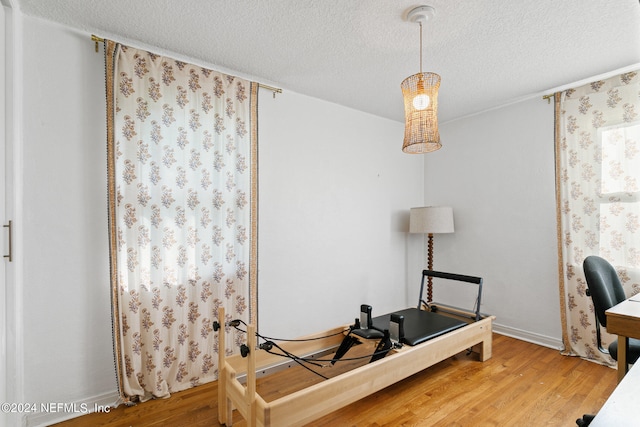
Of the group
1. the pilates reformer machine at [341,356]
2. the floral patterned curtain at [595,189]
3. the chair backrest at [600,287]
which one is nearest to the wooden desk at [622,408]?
the chair backrest at [600,287]

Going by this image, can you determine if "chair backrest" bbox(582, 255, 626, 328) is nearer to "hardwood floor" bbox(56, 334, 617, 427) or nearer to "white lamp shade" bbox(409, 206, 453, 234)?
"hardwood floor" bbox(56, 334, 617, 427)

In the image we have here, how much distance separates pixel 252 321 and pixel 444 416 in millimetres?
1493

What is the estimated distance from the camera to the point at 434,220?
325cm

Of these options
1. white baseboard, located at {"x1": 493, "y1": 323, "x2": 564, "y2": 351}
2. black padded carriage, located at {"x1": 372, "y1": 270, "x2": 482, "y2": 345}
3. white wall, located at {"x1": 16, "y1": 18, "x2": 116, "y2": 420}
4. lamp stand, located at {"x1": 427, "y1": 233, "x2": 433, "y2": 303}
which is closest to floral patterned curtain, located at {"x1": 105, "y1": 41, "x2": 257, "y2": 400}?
white wall, located at {"x1": 16, "y1": 18, "x2": 116, "y2": 420}

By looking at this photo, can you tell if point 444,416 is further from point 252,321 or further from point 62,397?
point 62,397

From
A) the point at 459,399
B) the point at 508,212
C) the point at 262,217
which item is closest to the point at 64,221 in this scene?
the point at 262,217

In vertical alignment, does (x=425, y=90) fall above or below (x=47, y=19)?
below

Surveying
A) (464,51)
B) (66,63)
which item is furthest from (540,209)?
(66,63)

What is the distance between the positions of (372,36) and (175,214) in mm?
1788

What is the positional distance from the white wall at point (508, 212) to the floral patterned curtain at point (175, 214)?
95.2 inches

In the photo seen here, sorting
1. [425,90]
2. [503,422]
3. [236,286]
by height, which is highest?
[425,90]

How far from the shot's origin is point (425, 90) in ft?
5.73

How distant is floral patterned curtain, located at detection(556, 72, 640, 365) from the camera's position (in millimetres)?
2395

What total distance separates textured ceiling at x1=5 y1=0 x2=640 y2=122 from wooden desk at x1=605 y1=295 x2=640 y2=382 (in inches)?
63.9
